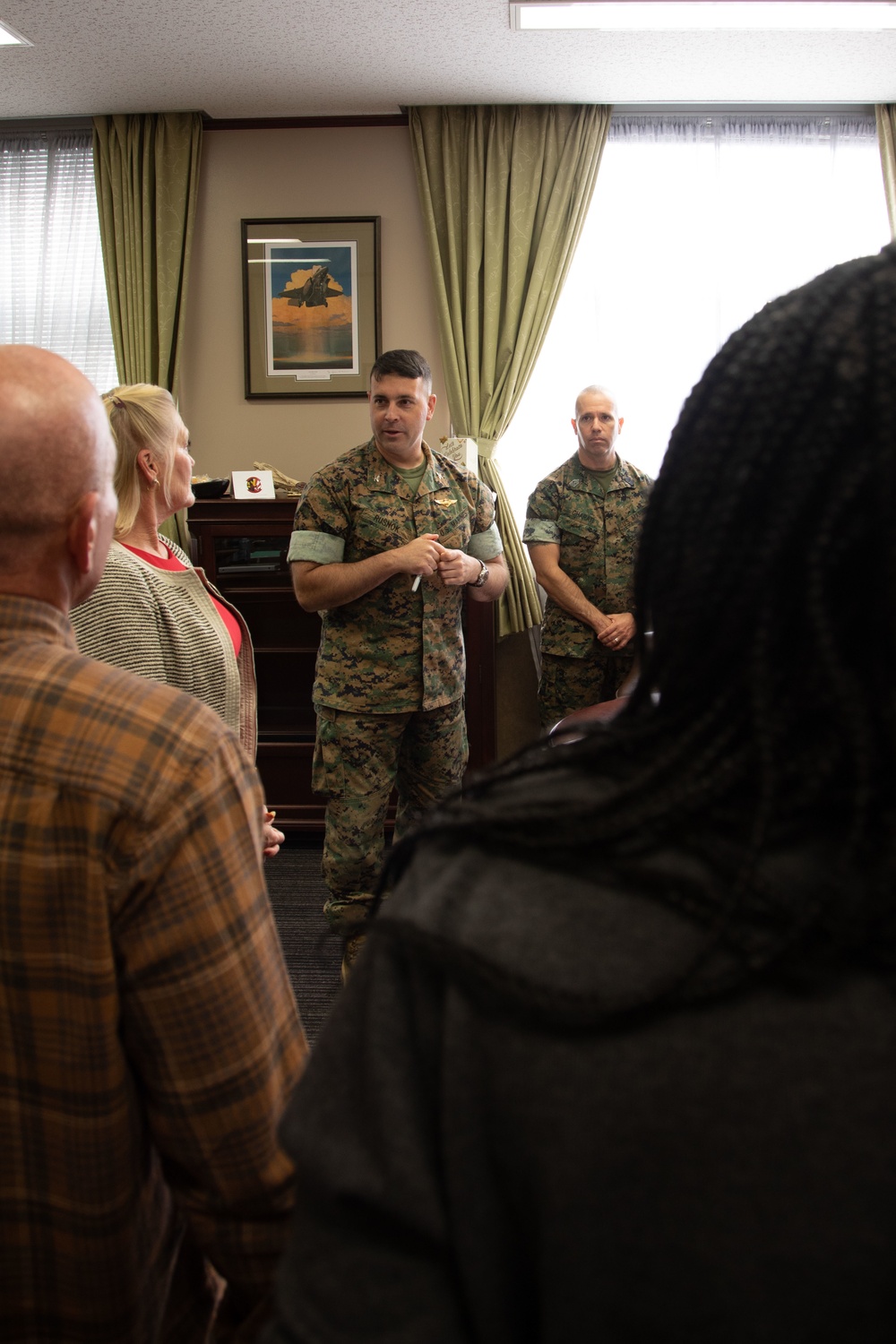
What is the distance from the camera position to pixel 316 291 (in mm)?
4391

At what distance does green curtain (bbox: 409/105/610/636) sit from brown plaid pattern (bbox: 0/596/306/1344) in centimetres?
356

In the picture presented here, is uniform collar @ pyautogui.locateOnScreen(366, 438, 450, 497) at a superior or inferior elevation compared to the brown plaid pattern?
superior

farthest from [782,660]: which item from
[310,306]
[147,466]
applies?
[310,306]

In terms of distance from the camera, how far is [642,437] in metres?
4.47

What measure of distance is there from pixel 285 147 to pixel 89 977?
14.8ft

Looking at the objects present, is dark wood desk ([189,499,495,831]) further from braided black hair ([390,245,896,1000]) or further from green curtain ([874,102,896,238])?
braided black hair ([390,245,896,1000])

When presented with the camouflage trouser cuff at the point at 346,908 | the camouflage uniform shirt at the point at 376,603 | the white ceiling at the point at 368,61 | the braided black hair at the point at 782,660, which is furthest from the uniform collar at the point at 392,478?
the braided black hair at the point at 782,660

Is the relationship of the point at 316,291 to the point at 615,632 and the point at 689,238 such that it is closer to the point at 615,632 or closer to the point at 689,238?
the point at 689,238

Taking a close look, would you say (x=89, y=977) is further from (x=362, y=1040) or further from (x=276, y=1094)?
(x=362, y=1040)

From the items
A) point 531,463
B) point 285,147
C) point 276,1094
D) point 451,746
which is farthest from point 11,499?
point 285,147

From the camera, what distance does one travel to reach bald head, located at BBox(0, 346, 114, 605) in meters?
0.91

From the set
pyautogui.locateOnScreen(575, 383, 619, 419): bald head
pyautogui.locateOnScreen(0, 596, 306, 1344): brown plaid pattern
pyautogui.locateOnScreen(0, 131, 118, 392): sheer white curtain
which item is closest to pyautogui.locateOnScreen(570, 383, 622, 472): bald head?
pyautogui.locateOnScreen(575, 383, 619, 419): bald head

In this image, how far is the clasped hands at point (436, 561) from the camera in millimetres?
2625

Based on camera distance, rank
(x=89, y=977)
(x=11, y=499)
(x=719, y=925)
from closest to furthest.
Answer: (x=719, y=925) → (x=89, y=977) → (x=11, y=499)
